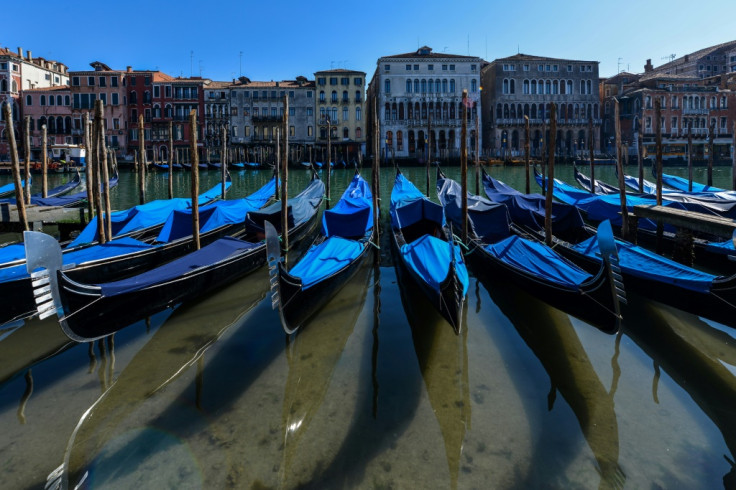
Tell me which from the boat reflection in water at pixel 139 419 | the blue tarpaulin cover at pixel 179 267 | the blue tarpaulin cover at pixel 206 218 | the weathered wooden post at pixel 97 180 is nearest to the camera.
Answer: the boat reflection in water at pixel 139 419

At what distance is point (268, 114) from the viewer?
38938 mm

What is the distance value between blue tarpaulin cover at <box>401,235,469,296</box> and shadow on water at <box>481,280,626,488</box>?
0.91 meters

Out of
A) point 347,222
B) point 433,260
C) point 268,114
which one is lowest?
point 433,260

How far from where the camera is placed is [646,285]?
541 cm

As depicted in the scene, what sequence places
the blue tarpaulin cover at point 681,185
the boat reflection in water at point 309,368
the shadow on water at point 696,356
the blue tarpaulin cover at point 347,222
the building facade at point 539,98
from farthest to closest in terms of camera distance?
the building facade at point 539,98, the blue tarpaulin cover at point 681,185, the blue tarpaulin cover at point 347,222, the shadow on water at point 696,356, the boat reflection in water at point 309,368

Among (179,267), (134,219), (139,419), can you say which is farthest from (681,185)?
(139,419)

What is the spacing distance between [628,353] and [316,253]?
12.6ft

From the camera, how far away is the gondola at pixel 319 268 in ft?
15.5

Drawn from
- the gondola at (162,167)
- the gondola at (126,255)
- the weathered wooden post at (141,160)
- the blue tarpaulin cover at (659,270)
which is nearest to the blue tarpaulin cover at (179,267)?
the gondola at (126,255)

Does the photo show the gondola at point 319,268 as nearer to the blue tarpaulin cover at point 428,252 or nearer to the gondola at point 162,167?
the blue tarpaulin cover at point 428,252

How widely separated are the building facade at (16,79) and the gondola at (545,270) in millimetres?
36198

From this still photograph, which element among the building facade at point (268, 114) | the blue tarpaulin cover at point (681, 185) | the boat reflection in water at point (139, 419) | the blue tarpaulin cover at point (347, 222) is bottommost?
the boat reflection in water at point (139, 419)

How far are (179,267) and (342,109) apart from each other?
3501cm

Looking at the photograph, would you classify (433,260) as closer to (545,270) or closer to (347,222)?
(545,270)
